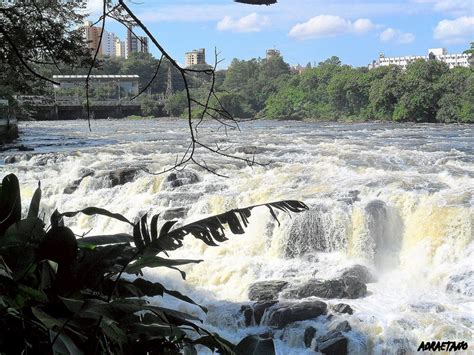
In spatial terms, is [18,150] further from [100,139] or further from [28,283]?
[28,283]

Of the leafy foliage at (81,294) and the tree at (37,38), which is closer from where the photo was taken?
the leafy foliage at (81,294)

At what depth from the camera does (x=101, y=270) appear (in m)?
1.65

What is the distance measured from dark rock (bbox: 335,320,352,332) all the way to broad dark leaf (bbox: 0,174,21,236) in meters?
5.07

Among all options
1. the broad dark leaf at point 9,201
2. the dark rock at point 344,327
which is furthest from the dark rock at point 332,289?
the broad dark leaf at point 9,201

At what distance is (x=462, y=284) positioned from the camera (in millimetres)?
7477

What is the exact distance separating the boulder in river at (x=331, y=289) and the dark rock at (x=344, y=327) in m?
0.71

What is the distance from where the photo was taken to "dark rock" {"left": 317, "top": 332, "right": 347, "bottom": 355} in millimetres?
6262

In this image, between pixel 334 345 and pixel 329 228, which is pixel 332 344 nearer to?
pixel 334 345

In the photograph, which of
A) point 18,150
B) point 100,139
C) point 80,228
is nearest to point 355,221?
point 80,228

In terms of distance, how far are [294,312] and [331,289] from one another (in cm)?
75

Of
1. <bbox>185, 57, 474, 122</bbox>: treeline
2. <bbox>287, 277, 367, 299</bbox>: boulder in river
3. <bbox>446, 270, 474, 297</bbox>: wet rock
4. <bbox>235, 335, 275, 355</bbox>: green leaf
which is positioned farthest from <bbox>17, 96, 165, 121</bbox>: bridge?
<bbox>235, 335, 275, 355</bbox>: green leaf

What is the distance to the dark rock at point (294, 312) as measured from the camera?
6688mm

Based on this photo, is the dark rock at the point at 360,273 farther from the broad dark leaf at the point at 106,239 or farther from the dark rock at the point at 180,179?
the broad dark leaf at the point at 106,239

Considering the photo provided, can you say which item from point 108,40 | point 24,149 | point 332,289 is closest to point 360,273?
point 332,289
